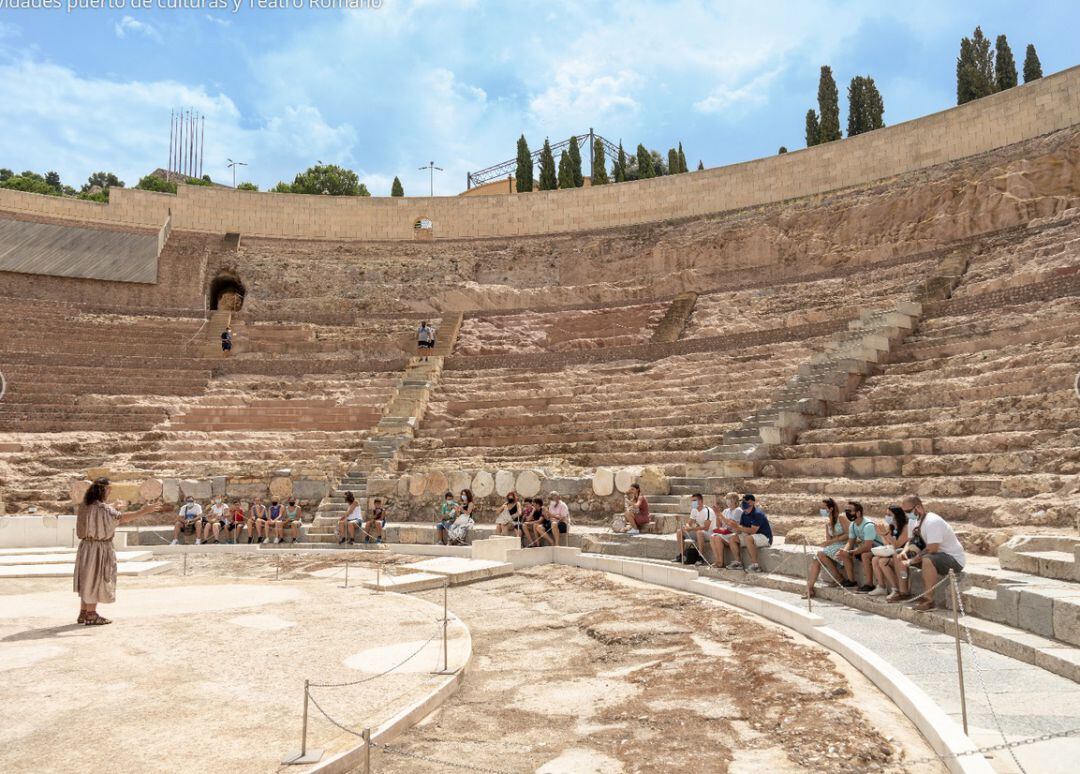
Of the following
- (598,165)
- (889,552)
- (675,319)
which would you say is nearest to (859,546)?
(889,552)

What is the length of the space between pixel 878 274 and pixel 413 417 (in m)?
11.9

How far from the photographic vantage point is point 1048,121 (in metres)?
20.7

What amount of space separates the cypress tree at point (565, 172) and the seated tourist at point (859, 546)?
1447 inches

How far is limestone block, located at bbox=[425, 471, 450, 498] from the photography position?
1445 centimetres

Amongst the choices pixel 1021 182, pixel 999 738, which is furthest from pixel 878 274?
pixel 999 738

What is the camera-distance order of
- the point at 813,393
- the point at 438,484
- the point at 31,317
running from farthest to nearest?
the point at 31,317 → the point at 438,484 → the point at 813,393

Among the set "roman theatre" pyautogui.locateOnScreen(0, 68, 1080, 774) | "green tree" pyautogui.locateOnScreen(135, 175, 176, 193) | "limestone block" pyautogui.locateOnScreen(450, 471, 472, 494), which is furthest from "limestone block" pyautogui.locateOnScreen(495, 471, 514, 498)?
"green tree" pyautogui.locateOnScreen(135, 175, 176, 193)

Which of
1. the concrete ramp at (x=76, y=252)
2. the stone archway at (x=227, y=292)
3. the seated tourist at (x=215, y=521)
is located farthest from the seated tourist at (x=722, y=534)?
the concrete ramp at (x=76, y=252)

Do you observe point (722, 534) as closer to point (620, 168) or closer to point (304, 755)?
point (304, 755)

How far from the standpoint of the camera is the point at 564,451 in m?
15.1

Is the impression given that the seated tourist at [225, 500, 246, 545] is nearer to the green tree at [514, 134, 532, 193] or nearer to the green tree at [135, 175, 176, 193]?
the green tree at [514, 134, 532, 193]

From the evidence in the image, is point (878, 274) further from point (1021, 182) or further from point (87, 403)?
point (87, 403)

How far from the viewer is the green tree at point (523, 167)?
43.1 m

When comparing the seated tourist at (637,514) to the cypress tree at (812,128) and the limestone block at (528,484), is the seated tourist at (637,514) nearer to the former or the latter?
the limestone block at (528,484)
